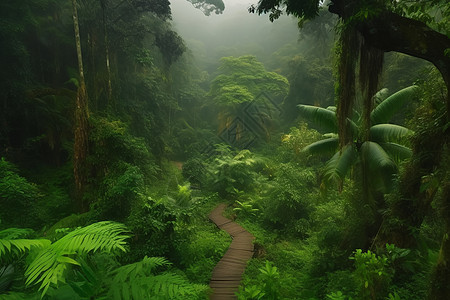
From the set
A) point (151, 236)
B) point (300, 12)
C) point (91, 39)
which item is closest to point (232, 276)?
point (151, 236)

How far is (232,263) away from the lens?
6.14 meters

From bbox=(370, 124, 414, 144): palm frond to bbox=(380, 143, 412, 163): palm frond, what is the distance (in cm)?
17

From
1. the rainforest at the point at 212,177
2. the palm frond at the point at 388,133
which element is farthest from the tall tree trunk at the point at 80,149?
the palm frond at the point at 388,133

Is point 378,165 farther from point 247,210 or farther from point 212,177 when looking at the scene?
point 212,177

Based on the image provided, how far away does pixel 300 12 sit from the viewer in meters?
4.25

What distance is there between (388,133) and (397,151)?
1.75 feet

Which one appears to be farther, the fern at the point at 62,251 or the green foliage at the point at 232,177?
the green foliage at the point at 232,177

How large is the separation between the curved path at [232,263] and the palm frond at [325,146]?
11.7 feet

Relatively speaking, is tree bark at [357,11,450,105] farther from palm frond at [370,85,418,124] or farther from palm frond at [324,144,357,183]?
palm frond at [370,85,418,124]

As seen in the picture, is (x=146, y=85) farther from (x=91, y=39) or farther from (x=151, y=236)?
(x=151, y=236)

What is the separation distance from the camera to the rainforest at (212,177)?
271 centimetres

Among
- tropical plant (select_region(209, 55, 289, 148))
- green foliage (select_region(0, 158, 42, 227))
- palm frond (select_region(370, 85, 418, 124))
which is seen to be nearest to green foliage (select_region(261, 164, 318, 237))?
palm frond (select_region(370, 85, 418, 124))

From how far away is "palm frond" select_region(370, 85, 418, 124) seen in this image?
19.4ft

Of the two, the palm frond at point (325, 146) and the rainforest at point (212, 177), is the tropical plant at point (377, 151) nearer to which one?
the rainforest at point (212, 177)
